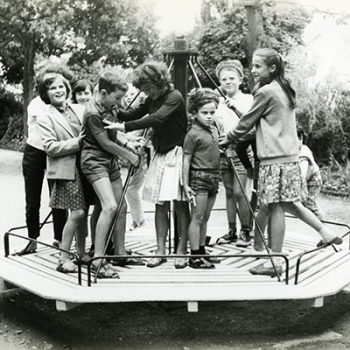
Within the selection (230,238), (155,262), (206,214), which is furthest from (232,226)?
(155,262)

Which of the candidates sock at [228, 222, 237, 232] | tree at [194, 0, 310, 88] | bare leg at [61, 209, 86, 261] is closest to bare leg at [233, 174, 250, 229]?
sock at [228, 222, 237, 232]

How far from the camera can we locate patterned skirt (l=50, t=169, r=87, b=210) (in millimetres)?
4293

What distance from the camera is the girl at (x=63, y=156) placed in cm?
424

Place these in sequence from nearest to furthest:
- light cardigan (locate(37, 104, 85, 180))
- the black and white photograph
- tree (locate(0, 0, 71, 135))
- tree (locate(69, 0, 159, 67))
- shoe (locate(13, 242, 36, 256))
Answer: the black and white photograph, light cardigan (locate(37, 104, 85, 180)), shoe (locate(13, 242, 36, 256)), tree (locate(0, 0, 71, 135)), tree (locate(69, 0, 159, 67))

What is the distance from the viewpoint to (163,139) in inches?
176

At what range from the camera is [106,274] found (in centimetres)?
416

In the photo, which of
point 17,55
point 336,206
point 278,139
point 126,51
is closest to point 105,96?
point 278,139

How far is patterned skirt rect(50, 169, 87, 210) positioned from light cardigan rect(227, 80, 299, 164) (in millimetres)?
1183

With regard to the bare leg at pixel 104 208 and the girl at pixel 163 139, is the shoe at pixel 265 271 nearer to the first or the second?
the girl at pixel 163 139

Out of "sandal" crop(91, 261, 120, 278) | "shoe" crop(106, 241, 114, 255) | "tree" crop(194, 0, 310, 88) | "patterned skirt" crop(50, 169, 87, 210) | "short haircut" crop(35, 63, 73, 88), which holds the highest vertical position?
"tree" crop(194, 0, 310, 88)

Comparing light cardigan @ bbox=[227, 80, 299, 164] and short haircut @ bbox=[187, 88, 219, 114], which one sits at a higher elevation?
short haircut @ bbox=[187, 88, 219, 114]

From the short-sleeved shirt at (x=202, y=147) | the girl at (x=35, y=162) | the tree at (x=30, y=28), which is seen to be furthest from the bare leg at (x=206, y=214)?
the tree at (x=30, y=28)

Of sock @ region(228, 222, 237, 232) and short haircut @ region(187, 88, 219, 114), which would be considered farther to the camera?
sock @ region(228, 222, 237, 232)

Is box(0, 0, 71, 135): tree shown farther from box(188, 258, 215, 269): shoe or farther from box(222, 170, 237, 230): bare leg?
box(188, 258, 215, 269): shoe
